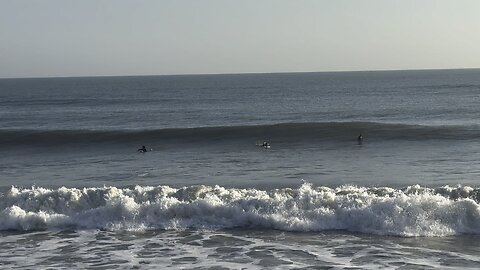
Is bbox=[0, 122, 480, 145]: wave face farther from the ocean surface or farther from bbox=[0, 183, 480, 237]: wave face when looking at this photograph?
bbox=[0, 183, 480, 237]: wave face

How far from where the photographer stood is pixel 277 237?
16.3 metres

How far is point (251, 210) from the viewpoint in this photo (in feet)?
59.1

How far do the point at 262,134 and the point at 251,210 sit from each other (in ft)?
82.4

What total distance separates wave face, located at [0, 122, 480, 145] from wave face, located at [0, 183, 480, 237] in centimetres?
2109

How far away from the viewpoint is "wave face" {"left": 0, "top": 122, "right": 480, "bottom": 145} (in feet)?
133

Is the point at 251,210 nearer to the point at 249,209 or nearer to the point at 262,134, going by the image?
the point at 249,209

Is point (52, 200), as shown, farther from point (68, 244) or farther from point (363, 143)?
point (363, 143)

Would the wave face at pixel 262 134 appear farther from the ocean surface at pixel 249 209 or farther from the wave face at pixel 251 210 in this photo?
the wave face at pixel 251 210

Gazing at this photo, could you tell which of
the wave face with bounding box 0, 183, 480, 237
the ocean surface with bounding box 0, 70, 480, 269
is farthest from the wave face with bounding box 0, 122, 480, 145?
the wave face with bounding box 0, 183, 480, 237

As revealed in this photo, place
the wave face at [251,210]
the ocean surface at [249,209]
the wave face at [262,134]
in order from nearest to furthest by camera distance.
Answer: the ocean surface at [249,209], the wave face at [251,210], the wave face at [262,134]

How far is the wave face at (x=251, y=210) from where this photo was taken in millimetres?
16938

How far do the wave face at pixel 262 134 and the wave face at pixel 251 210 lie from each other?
2109 cm

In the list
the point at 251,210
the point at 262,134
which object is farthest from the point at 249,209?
the point at 262,134

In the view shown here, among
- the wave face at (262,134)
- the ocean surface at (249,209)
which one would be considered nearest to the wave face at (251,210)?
the ocean surface at (249,209)
